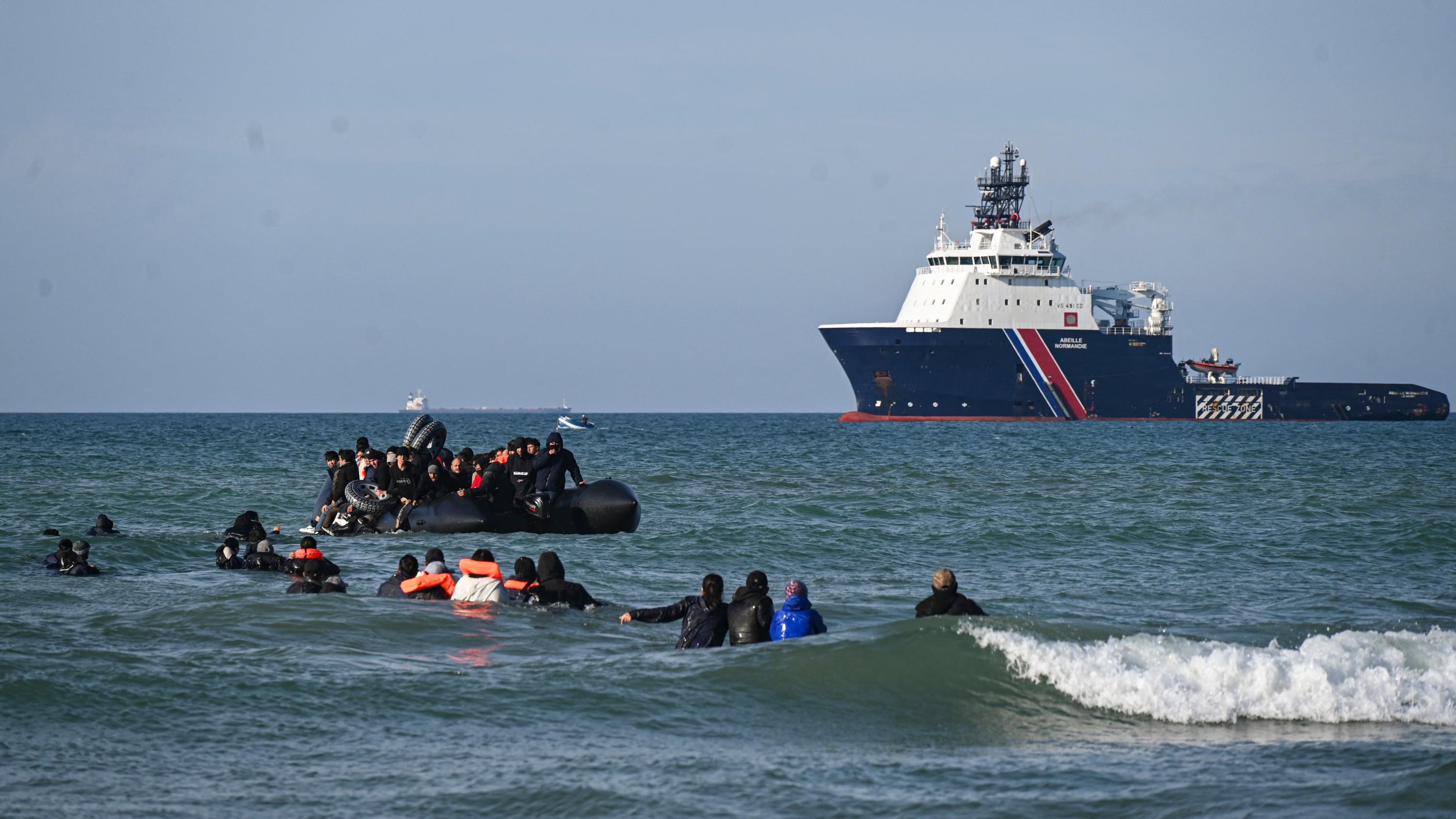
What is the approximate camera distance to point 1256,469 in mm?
38062

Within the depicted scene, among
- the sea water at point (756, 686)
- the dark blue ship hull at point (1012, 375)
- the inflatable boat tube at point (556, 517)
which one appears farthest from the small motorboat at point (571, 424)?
the sea water at point (756, 686)

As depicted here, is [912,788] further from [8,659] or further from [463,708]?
[8,659]

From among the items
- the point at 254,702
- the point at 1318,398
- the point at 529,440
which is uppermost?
the point at 1318,398

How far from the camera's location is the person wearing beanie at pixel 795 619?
10.6 m

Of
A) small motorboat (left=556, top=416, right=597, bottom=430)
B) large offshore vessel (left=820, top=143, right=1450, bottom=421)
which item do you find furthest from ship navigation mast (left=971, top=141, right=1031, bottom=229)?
small motorboat (left=556, top=416, right=597, bottom=430)

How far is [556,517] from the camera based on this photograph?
1900cm

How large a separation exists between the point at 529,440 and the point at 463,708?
1056 centimetres

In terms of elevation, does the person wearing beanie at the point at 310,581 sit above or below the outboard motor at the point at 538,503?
below

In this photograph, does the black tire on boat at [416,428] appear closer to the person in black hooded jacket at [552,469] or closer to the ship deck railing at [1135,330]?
the person in black hooded jacket at [552,469]

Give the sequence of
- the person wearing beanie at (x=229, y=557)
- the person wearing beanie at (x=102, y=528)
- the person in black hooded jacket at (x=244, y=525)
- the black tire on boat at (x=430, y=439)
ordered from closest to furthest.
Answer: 1. the person wearing beanie at (x=229, y=557)
2. the person in black hooded jacket at (x=244, y=525)
3. the person wearing beanie at (x=102, y=528)
4. the black tire on boat at (x=430, y=439)

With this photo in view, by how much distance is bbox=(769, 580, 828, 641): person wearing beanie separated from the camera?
10.6 metres

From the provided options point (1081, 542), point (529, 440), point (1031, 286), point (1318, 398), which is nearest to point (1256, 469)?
point (1081, 542)

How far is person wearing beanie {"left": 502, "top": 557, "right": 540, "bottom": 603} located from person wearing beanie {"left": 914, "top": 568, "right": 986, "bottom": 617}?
3895 millimetres

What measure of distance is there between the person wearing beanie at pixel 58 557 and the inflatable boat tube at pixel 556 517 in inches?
187
